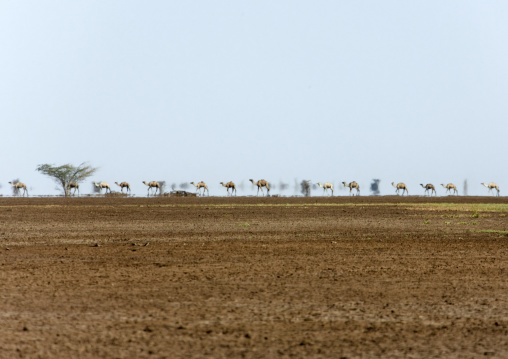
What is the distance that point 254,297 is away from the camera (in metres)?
9.84

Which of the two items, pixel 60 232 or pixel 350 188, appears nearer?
pixel 60 232

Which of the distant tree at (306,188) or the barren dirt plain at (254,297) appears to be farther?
the distant tree at (306,188)

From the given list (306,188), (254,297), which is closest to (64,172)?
(306,188)

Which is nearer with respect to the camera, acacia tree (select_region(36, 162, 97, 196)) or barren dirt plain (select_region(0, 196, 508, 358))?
barren dirt plain (select_region(0, 196, 508, 358))

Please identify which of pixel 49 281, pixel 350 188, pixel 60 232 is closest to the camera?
pixel 49 281

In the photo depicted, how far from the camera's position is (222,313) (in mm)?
8727

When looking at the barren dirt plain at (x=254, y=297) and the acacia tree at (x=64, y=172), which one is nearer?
the barren dirt plain at (x=254, y=297)

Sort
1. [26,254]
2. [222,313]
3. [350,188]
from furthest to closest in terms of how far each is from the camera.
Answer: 1. [350,188]
2. [26,254]
3. [222,313]

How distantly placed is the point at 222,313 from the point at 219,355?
2016 mm

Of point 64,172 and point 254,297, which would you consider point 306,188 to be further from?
point 254,297

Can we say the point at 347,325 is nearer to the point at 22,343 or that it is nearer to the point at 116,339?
the point at 116,339

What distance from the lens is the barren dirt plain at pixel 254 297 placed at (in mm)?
7152

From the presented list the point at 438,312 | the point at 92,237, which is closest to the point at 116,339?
the point at 438,312

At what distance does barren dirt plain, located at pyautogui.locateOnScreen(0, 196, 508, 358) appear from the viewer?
23.5 ft
